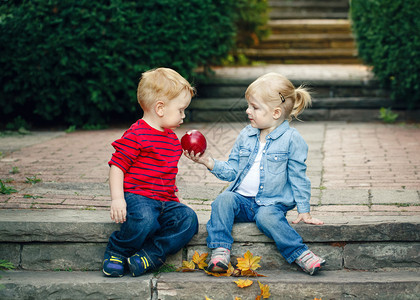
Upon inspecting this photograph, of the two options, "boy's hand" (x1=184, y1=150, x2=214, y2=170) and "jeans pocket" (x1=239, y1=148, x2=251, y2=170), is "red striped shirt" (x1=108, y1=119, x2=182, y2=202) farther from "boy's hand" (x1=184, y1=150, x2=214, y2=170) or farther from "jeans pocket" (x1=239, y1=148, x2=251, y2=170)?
"jeans pocket" (x1=239, y1=148, x2=251, y2=170)

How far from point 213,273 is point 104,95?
4381 mm

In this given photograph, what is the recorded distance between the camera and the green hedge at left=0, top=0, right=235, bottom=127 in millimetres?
6445

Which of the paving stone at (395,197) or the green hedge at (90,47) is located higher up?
the green hedge at (90,47)

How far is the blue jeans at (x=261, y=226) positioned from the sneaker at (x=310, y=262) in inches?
→ 1.1

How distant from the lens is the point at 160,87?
9.82ft

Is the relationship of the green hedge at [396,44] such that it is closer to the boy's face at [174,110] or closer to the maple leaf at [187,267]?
the boy's face at [174,110]

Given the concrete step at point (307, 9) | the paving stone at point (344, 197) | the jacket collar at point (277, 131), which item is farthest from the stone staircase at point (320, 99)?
the concrete step at point (307, 9)

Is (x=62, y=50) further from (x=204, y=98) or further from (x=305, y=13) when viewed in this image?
(x=305, y=13)

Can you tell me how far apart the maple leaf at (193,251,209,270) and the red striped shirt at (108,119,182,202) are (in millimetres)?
366

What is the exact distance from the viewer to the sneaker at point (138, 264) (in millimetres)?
2883

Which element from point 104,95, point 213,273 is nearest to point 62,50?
point 104,95

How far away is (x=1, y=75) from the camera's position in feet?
21.9

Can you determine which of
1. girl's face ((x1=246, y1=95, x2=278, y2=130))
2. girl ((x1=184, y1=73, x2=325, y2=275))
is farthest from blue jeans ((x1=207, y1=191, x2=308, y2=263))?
girl's face ((x1=246, y1=95, x2=278, y2=130))

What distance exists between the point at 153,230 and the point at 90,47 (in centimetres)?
419
